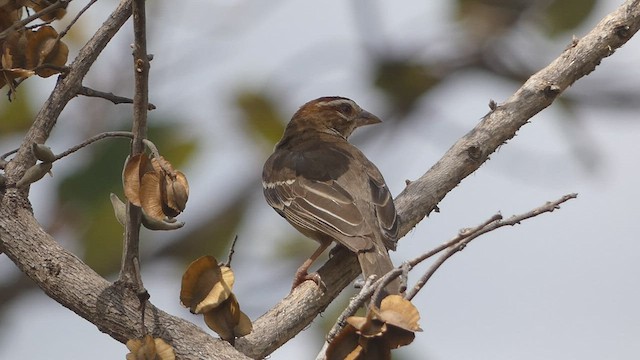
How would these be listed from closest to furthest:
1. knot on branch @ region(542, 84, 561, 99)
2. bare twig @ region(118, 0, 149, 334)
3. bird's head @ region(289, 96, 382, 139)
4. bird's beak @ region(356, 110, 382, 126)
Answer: bare twig @ region(118, 0, 149, 334) → knot on branch @ region(542, 84, 561, 99) → bird's beak @ region(356, 110, 382, 126) → bird's head @ region(289, 96, 382, 139)

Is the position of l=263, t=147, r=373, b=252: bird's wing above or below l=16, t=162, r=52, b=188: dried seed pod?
above

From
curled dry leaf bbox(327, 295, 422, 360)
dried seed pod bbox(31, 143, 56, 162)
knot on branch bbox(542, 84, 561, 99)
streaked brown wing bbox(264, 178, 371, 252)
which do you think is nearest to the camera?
curled dry leaf bbox(327, 295, 422, 360)

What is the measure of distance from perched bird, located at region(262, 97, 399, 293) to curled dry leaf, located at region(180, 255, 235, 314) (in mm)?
1645

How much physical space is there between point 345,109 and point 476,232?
4.76 m

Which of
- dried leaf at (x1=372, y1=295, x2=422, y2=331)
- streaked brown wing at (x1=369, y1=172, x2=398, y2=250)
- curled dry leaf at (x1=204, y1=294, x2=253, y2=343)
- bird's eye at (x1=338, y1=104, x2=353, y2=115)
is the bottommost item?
dried leaf at (x1=372, y1=295, x2=422, y2=331)

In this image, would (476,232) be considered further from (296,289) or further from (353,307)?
(296,289)

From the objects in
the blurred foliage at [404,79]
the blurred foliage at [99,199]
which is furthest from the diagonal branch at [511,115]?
the blurred foliage at [99,199]

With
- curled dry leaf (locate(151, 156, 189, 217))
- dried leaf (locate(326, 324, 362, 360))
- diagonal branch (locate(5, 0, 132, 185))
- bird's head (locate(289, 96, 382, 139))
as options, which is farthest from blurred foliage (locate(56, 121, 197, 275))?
dried leaf (locate(326, 324, 362, 360))

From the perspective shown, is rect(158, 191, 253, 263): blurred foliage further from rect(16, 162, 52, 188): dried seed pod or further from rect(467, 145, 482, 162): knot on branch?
rect(16, 162, 52, 188): dried seed pod

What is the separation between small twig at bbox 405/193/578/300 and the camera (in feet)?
10.7

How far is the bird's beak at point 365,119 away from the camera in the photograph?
317 inches

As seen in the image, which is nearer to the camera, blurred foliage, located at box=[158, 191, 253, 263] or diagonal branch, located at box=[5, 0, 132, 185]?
diagonal branch, located at box=[5, 0, 132, 185]

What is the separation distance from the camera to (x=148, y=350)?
341cm

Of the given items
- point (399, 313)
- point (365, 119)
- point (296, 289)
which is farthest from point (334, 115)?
point (399, 313)
